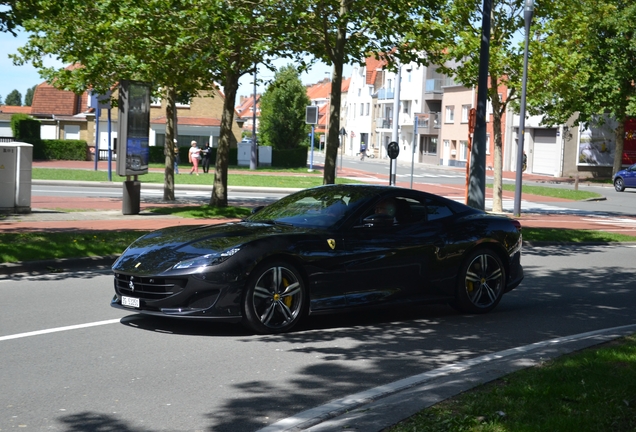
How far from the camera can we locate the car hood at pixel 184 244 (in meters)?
8.06

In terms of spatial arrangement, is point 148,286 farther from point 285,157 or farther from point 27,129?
point 27,129

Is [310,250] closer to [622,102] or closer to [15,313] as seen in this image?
[15,313]

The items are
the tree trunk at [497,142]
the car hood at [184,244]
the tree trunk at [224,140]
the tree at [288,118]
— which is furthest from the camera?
the tree at [288,118]

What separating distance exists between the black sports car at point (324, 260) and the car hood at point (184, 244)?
0.04 ft

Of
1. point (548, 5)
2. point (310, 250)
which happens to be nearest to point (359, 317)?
point (310, 250)

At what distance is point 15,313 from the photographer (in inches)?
356

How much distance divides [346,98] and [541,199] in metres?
87.6

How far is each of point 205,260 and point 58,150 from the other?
50.9 m

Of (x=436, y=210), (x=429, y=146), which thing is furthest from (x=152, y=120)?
(x=436, y=210)

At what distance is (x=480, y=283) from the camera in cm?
989

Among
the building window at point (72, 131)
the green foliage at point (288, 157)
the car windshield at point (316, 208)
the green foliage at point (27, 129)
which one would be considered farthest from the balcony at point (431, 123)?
the car windshield at point (316, 208)

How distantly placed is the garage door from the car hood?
58.0m

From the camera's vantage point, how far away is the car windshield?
29.4ft

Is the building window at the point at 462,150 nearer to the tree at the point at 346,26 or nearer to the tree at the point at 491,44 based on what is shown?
the tree at the point at 491,44
